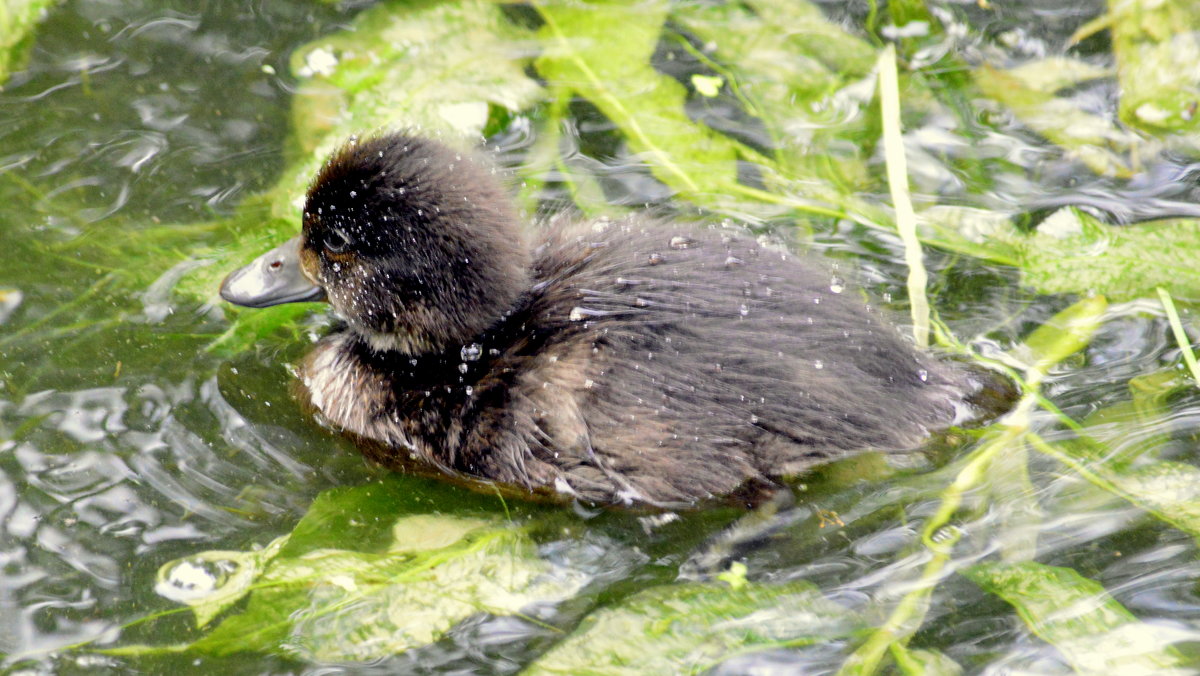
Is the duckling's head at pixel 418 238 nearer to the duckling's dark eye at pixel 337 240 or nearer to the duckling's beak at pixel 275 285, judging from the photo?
the duckling's dark eye at pixel 337 240

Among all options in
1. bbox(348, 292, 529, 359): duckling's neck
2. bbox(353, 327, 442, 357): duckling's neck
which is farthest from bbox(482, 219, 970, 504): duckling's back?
bbox(353, 327, 442, 357): duckling's neck

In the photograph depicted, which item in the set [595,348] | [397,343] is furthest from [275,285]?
[595,348]

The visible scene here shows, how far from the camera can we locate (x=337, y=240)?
3.57 meters

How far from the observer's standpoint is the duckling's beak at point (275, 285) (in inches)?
147

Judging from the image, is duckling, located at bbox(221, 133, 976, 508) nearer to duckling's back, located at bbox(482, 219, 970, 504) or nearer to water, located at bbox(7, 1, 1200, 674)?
duckling's back, located at bbox(482, 219, 970, 504)

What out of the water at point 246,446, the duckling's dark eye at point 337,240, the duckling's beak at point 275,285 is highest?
the duckling's dark eye at point 337,240

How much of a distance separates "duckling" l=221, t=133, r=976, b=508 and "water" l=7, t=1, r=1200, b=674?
0.16 meters

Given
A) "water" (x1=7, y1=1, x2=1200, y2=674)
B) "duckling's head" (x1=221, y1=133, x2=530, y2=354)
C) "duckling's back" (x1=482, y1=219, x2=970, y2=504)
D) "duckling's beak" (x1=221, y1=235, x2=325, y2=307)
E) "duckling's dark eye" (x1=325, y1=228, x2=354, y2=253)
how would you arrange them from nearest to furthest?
"water" (x1=7, y1=1, x2=1200, y2=674)
"duckling's back" (x1=482, y1=219, x2=970, y2=504)
"duckling's head" (x1=221, y1=133, x2=530, y2=354)
"duckling's dark eye" (x1=325, y1=228, x2=354, y2=253)
"duckling's beak" (x1=221, y1=235, x2=325, y2=307)

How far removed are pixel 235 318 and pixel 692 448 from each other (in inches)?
70.6

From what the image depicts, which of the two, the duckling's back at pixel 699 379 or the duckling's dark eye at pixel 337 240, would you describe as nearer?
the duckling's back at pixel 699 379

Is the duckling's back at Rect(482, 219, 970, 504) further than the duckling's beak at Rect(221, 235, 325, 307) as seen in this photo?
No

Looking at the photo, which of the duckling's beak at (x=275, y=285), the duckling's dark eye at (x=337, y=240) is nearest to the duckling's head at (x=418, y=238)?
the duckling's dark eye at (x=337, y=240)

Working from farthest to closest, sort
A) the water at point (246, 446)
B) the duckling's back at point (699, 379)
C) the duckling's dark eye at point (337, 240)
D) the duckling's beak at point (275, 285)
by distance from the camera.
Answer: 1. the duckling's beak at point (275, 285)
2. the duckling's dark eye at point (337, 240)
3. the duckling's back at point (699, 379)
4. the water at point (246, 446)

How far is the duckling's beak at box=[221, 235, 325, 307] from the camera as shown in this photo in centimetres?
374
